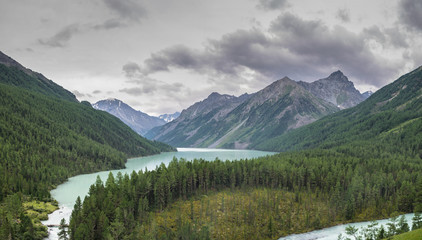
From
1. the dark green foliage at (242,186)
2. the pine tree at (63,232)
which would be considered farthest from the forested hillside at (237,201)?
the pine tree at (63,232)

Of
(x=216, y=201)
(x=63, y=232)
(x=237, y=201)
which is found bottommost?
(x=63, y=232)

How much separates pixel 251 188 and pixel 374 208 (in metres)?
47.5

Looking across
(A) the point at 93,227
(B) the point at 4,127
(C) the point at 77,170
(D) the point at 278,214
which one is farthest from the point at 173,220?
(B) the point at 4,127

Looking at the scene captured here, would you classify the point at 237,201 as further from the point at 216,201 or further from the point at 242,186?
the point at 242,186

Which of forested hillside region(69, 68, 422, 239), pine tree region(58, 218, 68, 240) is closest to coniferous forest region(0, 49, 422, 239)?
forested hillside region(69, 68, 422, 239)

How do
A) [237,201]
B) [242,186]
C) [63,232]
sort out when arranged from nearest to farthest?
1. [63,232]
2. [237,201]
3. [242,186]

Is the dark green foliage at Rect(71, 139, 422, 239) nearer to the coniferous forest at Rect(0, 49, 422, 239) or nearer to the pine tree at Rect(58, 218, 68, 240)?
the coniferous forest at Rect(0, 49, 422, 239)

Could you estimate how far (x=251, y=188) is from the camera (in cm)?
11400

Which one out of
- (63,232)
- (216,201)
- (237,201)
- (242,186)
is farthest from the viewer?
(242,186)

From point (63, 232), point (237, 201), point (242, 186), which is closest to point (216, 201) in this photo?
point (237, 201)

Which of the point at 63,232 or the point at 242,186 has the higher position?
the point at 242,186

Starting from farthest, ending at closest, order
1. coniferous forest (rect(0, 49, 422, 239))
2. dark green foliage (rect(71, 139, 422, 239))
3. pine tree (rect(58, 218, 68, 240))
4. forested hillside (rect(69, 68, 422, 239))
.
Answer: dark green foliage (rect(71, 139, 422, 239))
forested hillside (rect(69, 68, 422, 239))
coniferous forest (rect(0, 49, 422, 239))
pine tree (rect(58, 218, 68, 240))

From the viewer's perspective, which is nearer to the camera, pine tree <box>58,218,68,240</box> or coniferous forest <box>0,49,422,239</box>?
pine tree <box>58,218,68,240</box>

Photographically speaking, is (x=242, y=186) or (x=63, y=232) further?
(x=242, y=186)
